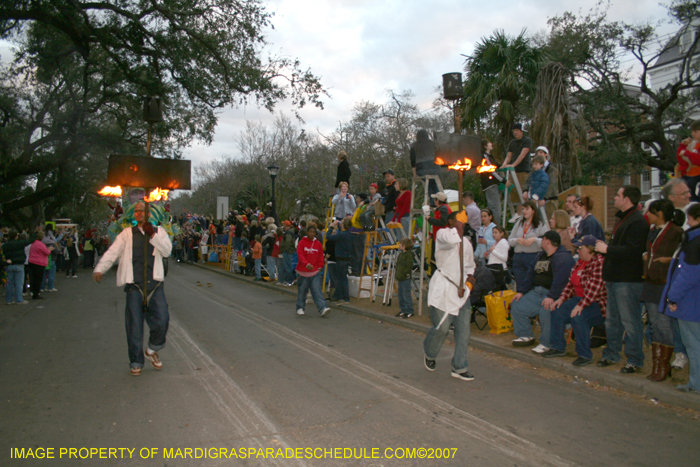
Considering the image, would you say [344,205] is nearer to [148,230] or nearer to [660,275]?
[148,230]

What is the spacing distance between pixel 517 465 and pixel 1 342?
8.77m

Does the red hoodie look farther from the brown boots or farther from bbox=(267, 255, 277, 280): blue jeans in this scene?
bbox=(267, 255, 277, 280): blue jeans

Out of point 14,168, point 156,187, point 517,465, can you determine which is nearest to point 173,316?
point 156,187

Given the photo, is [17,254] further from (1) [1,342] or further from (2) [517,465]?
(2) [517,465]

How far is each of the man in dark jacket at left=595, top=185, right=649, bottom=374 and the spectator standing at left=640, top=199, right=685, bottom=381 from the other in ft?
0.53

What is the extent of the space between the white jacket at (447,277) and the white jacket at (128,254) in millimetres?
3379

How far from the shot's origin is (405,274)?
10406mm

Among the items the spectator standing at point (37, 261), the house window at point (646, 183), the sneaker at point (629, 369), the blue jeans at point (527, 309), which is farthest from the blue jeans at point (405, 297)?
the house window at point (646, 183)

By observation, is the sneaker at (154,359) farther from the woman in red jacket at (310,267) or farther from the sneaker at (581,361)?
the sneaker at (581,361)

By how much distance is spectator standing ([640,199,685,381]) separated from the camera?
18.9ft

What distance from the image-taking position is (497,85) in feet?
58.4

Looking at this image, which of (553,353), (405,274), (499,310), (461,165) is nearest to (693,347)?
(553,353)

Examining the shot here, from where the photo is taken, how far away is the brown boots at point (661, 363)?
19.0ft

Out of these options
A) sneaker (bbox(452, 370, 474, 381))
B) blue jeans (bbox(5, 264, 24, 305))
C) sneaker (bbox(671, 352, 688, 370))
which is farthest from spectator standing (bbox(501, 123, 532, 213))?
blue jeans (bbox(5, 264, 24, 305))
